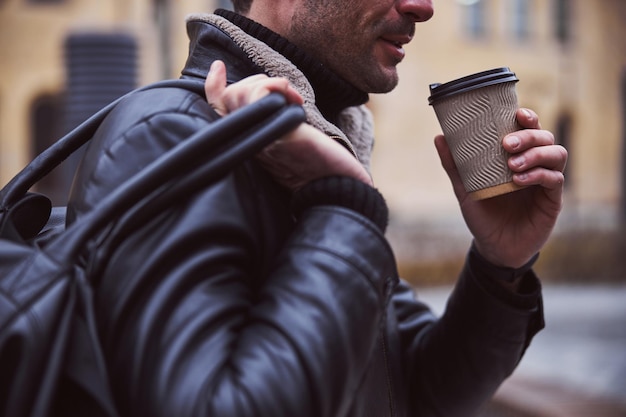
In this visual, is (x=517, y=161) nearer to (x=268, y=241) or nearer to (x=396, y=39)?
(x=396, y=39)

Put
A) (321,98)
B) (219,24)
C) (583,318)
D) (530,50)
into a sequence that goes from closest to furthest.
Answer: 1. (219,24)
2. (321,98)
3. (583,318)
4. (530,50)

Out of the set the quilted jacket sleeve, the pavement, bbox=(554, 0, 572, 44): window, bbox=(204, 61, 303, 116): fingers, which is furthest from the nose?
bbox=(554, 0, 572, 44): window

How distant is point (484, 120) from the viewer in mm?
1446

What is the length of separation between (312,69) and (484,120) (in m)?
0.34

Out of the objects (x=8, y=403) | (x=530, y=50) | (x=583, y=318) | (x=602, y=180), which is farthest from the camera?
(x=602, y=180)

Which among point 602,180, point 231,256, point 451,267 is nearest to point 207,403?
point 231,256

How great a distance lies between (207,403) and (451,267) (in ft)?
37.8

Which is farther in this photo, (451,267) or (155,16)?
(155,16)

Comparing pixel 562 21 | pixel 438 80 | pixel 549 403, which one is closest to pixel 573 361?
pixel 549 403

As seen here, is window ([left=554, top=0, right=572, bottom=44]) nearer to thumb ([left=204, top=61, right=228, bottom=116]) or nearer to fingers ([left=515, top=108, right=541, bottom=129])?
fingers ([left=515, top=108, right=541, bottom=129])

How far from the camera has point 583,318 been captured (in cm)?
975

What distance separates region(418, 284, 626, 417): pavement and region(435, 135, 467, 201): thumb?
281 centimetres

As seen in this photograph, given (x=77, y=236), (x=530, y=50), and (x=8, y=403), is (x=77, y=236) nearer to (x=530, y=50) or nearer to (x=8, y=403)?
→ (x=8, y=403)

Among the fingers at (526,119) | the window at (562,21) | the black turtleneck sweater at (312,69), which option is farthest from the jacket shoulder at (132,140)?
the window at (562,21)
